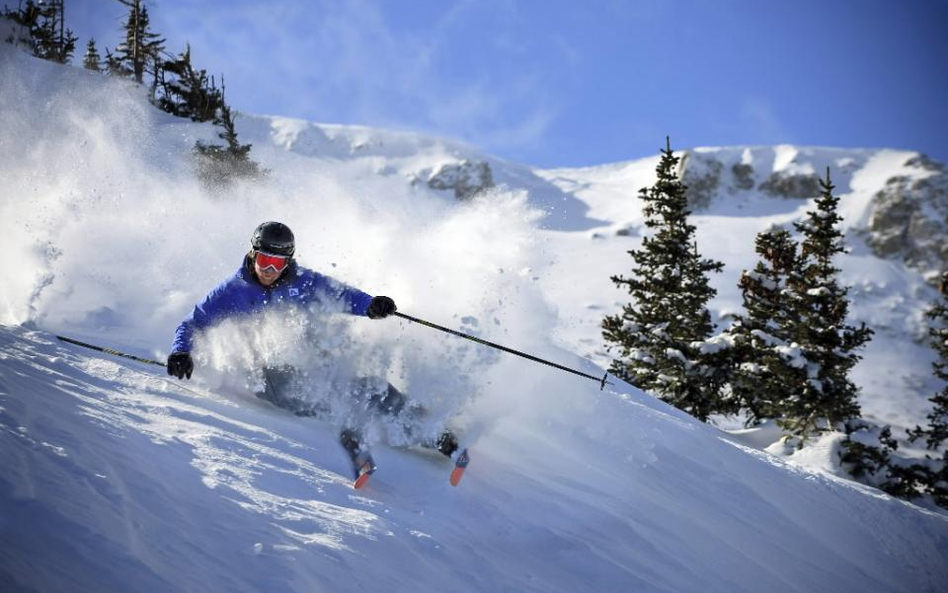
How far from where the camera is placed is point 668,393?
1332 centimetres

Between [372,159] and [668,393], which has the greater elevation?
[372,159]

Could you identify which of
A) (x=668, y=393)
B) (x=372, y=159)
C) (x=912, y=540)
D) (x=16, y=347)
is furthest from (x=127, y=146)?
(x=372, y=159)

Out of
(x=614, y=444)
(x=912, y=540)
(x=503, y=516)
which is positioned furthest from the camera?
(x=912, y=540)

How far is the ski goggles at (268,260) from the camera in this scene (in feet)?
16.4

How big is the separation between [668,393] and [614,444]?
8.02 m

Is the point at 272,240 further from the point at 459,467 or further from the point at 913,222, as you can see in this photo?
the point at 913,222

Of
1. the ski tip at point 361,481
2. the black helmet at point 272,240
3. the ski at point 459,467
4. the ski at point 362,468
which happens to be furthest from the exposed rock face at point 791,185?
the ski tip at point 361,481

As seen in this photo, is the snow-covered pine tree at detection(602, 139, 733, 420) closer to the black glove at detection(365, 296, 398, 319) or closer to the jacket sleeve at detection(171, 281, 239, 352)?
the black glove at detection(365, 296, 398, 319)

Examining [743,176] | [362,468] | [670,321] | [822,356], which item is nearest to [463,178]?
[743,176]

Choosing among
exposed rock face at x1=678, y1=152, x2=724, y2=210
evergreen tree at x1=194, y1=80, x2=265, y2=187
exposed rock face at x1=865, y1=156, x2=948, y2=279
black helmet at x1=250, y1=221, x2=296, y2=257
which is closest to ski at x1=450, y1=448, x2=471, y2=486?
black helmet at x1=250, y1=221, x2=296, y2=257

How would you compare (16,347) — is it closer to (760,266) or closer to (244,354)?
(244,354)

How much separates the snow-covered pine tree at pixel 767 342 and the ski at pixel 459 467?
1059 cm

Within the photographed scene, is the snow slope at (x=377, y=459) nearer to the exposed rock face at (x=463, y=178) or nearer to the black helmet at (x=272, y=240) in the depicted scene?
the black helmet at (x=272, y=240)

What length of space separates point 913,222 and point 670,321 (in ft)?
166
